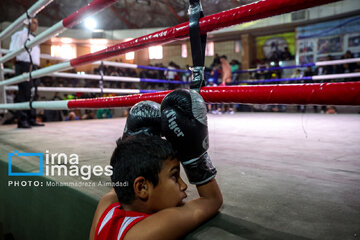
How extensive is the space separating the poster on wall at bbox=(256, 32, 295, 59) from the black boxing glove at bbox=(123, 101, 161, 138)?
34.2 ft

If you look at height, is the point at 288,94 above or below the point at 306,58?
below

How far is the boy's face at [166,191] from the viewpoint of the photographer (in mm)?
611

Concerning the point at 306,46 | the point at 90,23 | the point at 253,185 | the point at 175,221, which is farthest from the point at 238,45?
the point at 175,221

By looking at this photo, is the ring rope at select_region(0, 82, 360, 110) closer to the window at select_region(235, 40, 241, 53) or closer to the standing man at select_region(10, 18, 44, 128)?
the standing man at select_region(10, 18, 44, 128)

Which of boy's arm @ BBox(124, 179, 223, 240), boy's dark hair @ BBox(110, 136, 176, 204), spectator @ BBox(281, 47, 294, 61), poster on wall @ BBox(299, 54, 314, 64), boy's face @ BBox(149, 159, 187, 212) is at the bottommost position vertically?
boy's arm @ BBox(124, 179, 223, 240)

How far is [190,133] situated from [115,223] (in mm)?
276

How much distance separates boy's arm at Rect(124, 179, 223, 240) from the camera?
536mm

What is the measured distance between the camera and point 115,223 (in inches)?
23.4

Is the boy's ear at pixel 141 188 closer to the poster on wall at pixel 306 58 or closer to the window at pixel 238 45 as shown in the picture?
the poster on wall at pixel 306 58

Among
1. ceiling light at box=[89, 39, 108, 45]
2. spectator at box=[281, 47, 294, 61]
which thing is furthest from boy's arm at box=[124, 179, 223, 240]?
ceiling light at box=[89, 39, 108, 45]

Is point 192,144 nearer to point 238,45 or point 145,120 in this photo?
point 145,120

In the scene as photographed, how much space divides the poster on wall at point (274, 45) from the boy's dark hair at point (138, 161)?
34.6 ft

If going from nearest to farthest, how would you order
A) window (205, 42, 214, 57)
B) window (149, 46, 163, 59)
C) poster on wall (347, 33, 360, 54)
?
poster on wall (347, 33, 360, 54)
window (205, 42, 214, 57)
window (149, 46, 163, 59)

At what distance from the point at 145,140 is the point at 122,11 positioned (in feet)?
39.9
